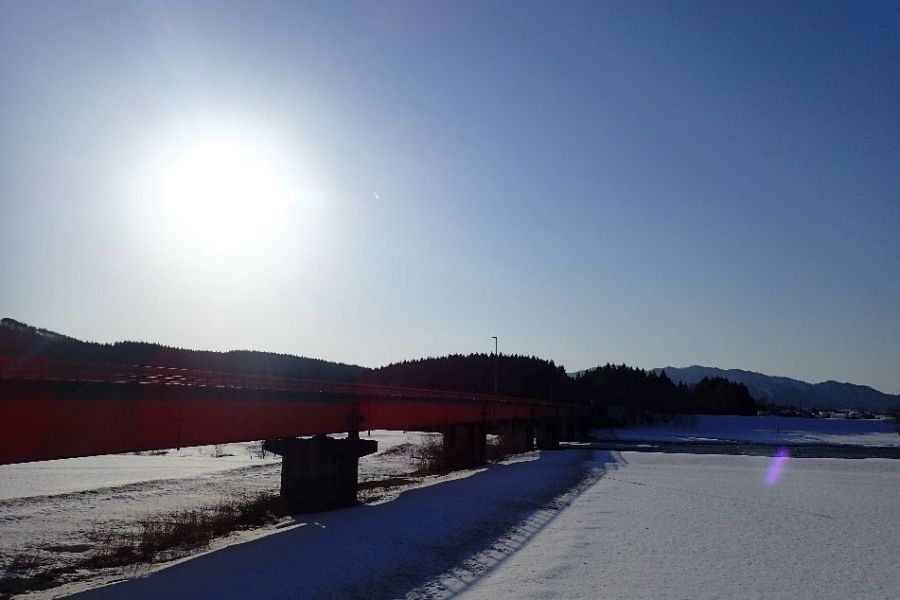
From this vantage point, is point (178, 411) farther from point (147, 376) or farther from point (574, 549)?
point (574, 549)

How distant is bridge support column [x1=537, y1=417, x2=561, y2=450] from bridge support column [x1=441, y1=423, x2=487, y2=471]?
30.1 meters

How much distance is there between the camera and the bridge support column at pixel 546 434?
306ft

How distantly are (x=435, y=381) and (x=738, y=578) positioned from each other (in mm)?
179342

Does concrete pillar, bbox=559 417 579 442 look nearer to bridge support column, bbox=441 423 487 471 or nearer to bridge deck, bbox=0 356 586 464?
bridge support column, bbox=441 423 487 471

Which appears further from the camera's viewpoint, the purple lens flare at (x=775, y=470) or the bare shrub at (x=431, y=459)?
the bare shrub at (x=431, y=459)

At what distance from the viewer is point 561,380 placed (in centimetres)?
18950

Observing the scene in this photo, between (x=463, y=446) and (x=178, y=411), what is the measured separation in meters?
41.4

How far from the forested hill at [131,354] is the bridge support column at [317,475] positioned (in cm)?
1128

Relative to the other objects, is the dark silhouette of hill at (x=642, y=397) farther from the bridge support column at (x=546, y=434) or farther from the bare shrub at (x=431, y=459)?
the bare shrub at (x=431, y=459)

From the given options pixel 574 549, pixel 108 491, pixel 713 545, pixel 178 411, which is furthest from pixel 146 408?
pixel 108 491

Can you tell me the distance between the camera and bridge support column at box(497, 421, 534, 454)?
8510cm

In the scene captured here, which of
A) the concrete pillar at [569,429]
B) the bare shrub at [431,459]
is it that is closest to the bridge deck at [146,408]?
the bare shrub at [431,459]

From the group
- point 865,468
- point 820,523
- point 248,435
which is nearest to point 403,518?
point 248,435

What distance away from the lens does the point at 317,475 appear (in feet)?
118
